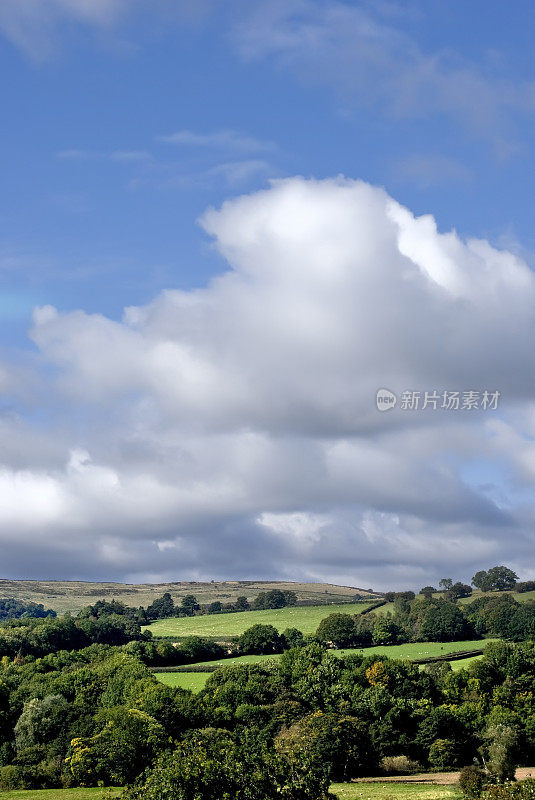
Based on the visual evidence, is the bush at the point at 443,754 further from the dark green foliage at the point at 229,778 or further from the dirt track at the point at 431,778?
the dark green foliage at the point at 229,778

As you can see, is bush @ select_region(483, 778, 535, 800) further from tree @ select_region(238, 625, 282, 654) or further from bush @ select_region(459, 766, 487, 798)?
tree @ select_region(238, 625, 282, 654)

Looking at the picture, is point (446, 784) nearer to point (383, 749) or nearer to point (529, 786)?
point (383, 749)

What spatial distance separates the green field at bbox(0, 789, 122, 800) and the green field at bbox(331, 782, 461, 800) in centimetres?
2679

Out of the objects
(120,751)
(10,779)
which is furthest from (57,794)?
(10,779)

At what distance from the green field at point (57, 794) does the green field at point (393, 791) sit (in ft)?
87.9

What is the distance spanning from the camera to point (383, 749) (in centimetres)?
11200

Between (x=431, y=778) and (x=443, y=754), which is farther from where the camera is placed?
(x=443, y=754)

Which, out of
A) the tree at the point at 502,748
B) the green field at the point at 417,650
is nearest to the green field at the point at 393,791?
the tree at the point at 502,748

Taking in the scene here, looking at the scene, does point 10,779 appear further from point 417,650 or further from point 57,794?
point 417,650

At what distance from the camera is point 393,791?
3580 inches

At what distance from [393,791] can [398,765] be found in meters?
19.7

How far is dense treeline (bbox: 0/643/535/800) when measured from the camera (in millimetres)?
102312

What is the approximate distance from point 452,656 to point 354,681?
55536 mm

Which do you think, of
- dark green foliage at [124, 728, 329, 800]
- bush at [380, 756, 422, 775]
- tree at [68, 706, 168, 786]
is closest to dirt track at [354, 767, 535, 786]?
bush at [380, 756, 422, 775]
